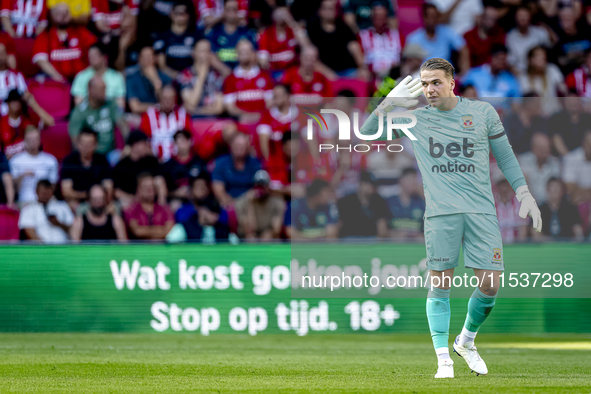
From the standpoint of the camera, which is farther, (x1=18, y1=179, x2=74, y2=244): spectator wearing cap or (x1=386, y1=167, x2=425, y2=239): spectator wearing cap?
(x1=18, y1=179, x2=74, y2=244): spectator wearing cap

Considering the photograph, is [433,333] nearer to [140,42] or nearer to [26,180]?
[26,180]

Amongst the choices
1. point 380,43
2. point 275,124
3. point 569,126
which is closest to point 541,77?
point 569,126

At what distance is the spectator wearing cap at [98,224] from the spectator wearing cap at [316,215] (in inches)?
92.4

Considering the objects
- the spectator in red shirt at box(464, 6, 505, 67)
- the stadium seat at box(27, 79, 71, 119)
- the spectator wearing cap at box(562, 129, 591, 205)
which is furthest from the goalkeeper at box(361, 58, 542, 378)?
the stadium seat at box(27, 79, 71, 119)

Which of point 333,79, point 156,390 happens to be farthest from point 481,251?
point 333,79

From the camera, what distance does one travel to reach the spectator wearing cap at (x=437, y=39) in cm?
1252

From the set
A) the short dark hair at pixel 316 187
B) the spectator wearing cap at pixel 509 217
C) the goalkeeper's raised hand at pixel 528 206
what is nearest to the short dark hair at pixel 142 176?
the short dark hair at pixel 316 187

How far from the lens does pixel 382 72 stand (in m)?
12.4

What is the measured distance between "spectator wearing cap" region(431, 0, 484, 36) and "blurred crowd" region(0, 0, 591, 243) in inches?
1.1

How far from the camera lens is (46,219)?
1048cm

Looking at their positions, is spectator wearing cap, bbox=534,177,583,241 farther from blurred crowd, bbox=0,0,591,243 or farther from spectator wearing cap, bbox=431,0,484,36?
spectator wearing cap, bbox=431,0,484,36

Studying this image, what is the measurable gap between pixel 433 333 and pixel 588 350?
3.82 metres

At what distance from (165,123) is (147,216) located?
1.87 m

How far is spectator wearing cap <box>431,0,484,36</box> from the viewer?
12883mm
